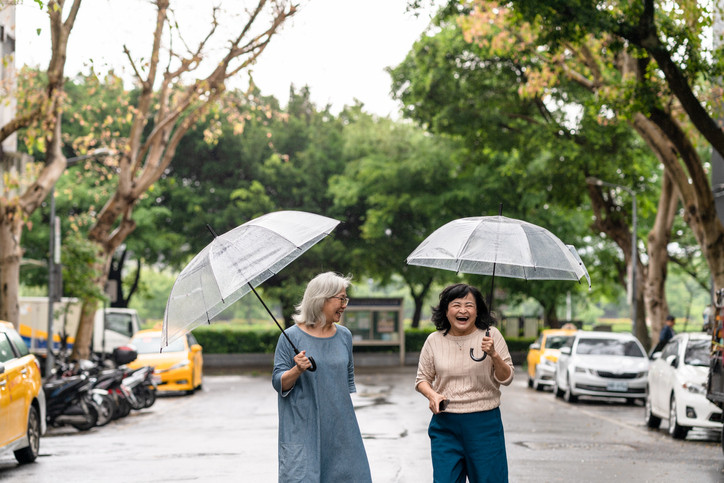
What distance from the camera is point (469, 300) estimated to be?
6.53 metres

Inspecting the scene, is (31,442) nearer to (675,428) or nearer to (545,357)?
(675,428)

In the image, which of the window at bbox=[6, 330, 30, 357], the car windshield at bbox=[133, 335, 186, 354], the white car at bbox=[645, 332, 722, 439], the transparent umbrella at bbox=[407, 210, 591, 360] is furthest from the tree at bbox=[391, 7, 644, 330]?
the transparent umbrella at bbox=[407, 210, 591, 360]

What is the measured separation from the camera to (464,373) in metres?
6.43

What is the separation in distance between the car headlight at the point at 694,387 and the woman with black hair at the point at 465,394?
9.32m

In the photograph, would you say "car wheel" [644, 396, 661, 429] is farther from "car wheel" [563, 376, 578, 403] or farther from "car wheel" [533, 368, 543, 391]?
"car wheel" [533, 368, 543, 391]

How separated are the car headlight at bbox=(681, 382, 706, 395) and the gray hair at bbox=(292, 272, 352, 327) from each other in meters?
10.1

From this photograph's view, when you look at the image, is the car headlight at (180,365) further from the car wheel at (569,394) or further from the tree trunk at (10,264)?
the car wheel at (569,394)

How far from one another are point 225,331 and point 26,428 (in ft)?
113

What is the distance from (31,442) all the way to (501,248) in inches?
300

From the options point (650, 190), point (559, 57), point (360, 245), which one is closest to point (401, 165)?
point (360, 245)

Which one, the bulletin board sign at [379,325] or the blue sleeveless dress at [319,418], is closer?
the blue sleeveless dress at [319,418]

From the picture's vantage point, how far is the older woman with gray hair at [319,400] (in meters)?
6.00

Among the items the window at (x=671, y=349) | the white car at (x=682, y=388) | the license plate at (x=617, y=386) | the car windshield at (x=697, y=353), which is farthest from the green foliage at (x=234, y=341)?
the car windshield at (x=697, y=353)

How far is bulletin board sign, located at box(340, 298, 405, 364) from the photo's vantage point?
4378 cm
